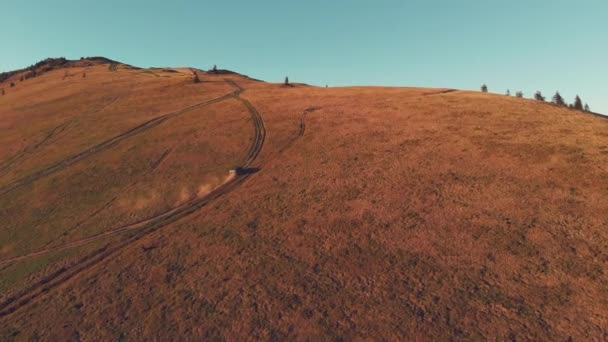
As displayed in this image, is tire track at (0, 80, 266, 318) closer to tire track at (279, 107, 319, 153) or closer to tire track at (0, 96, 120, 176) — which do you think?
tire track at (279, 107, 319, 153)

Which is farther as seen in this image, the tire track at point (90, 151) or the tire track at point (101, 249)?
the tire track at point (90, 151)

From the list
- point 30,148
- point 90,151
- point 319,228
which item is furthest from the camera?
point 30,148

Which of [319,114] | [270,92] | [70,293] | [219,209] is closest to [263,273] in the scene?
[219,209]

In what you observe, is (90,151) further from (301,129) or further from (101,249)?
(301,129)

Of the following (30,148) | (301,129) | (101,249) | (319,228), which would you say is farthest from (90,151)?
(319,228)

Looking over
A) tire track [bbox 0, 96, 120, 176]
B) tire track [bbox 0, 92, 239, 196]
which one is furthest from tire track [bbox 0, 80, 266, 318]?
tire track [bbox 0, 96, 120, 176]

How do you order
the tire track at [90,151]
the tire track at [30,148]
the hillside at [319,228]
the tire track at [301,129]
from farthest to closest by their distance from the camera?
the tire track at [30,148] < the tire track at [301,129] < the tire track at [90,151] < the hillside at [319,228]

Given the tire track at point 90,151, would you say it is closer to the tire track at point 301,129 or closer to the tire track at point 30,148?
the tire track at point 30,148

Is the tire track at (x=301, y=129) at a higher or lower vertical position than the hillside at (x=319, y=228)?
higher

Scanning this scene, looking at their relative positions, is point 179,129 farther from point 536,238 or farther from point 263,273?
point 536,238

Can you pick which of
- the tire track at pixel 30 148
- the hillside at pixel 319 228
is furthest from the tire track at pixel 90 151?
the tire track at pixel 30 148
